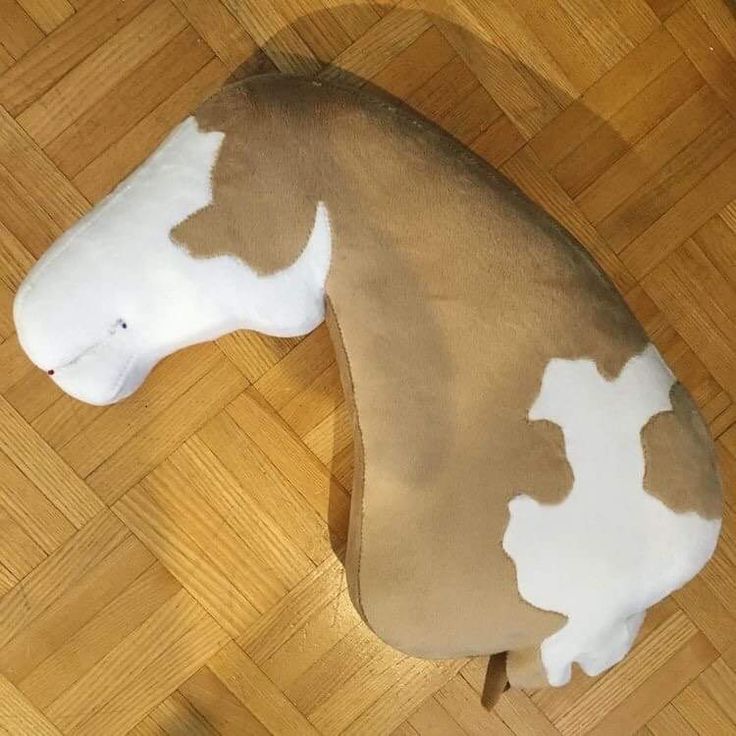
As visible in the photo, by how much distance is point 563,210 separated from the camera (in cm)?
92

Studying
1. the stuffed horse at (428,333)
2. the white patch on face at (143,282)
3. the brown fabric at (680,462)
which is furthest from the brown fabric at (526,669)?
the white patch on face at (143,282)

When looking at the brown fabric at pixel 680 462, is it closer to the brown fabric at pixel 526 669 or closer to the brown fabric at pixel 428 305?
the brown fabric at pixel 428 305

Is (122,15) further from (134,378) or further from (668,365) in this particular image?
(668,365)

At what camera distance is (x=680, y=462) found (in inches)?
32.4

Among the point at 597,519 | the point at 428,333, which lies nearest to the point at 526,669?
the point at 597,519

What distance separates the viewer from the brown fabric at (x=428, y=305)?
2.60 ft

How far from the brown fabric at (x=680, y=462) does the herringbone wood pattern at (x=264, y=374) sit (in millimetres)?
112

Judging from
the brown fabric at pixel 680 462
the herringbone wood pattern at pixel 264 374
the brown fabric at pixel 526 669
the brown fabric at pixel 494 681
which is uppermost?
the herringbone wood pattern at pixel 264 374

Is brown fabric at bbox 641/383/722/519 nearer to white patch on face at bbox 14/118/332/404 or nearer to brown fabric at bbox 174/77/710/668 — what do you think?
brown fabric at bbox 174/77/710/668

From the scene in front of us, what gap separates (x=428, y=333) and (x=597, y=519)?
0.24 metres

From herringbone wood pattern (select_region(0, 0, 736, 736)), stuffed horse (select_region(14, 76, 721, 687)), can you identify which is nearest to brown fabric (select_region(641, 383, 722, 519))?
stuffed horse (select_region(14, 76, 721, 687))

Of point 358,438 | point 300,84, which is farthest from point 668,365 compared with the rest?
point 300,84

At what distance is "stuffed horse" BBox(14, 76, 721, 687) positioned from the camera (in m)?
0.79

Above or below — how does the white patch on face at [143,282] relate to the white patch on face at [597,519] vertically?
above
